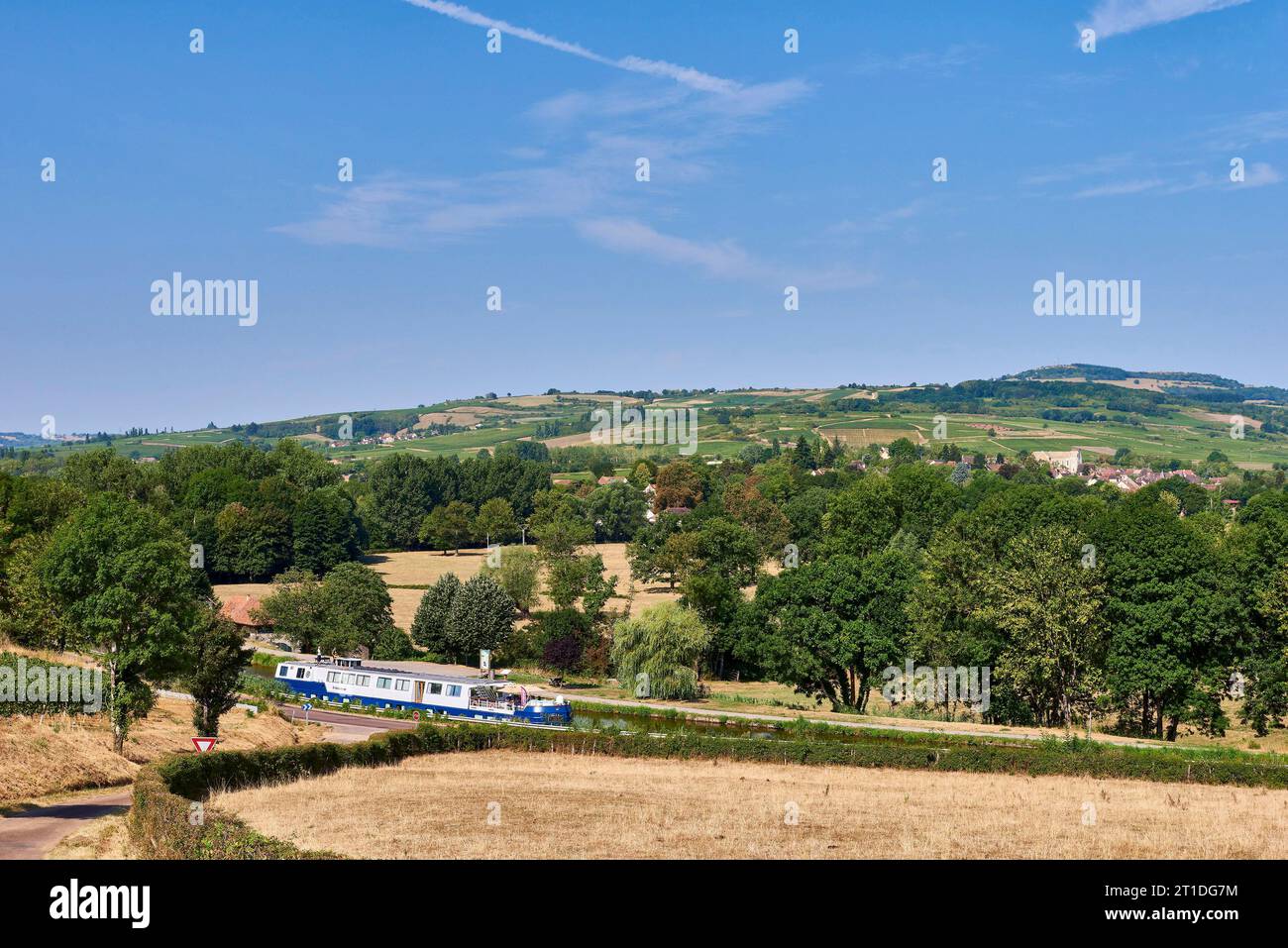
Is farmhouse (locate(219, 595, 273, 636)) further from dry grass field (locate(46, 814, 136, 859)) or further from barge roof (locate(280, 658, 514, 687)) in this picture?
dry grass field (locate(46, 814, 136, 859))

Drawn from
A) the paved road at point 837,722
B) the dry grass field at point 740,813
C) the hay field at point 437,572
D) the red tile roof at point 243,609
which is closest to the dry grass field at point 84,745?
the dry grass field at point 740,813

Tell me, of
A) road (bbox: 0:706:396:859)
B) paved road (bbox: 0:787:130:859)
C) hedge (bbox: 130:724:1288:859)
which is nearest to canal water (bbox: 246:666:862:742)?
hedge (bbox: 130:724:1288:859)

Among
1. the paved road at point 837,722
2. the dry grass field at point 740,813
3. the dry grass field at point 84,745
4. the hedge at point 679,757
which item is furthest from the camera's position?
the paved road at point 837,722

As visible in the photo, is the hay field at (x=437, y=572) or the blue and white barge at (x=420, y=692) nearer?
the blue and white barge at (x=420, y=692)

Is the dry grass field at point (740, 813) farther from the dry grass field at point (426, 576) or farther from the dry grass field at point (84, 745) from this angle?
the dry grass field at point (426, 576)

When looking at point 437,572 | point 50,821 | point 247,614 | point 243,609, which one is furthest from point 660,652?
point 437,572

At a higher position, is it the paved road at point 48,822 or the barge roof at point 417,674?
the paved road at point 48,822
